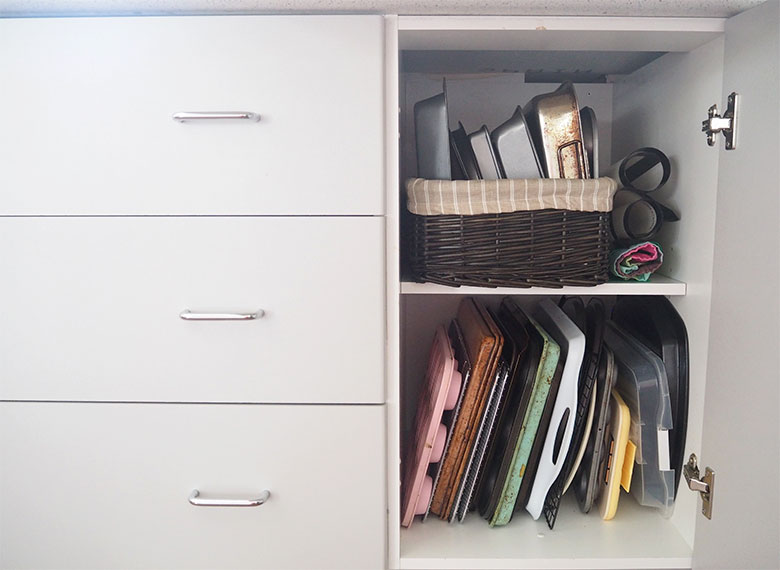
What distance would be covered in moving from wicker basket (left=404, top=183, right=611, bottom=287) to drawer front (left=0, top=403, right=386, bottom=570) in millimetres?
235

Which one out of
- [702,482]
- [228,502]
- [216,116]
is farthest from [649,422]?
[216,116]

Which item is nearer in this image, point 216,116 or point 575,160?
point 216,116

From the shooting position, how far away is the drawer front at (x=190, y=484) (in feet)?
2.41

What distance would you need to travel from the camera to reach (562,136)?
0.79 m

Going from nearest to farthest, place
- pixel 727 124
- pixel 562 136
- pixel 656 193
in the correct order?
pixel 727 124 → pixel 562 136 → pixel 656 193

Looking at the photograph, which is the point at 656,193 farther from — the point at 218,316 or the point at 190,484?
the point at 190,484

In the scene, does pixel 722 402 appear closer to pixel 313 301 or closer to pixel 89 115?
pixel 313 301

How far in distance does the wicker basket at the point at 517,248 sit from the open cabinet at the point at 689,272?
21 mm

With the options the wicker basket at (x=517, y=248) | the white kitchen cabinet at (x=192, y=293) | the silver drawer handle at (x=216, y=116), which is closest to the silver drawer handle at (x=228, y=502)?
the white kitchen cabinet at (x=192, y=293)

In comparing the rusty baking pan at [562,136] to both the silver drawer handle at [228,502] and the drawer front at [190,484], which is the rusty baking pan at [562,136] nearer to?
the drawer front at [190,484]

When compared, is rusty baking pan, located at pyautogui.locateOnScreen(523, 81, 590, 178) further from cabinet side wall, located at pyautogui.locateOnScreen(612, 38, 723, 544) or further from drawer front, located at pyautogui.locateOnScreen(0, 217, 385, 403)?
drawer front, located at pyautogui.locateOnScreen(0, 217, 385, 403)

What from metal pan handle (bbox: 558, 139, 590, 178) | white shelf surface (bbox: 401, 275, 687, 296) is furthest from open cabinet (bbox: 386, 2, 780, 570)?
metal pan handle (bbox: 558, 139, 590, 178)

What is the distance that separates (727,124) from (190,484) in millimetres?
846

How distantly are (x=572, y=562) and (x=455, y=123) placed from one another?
31.0 inches
